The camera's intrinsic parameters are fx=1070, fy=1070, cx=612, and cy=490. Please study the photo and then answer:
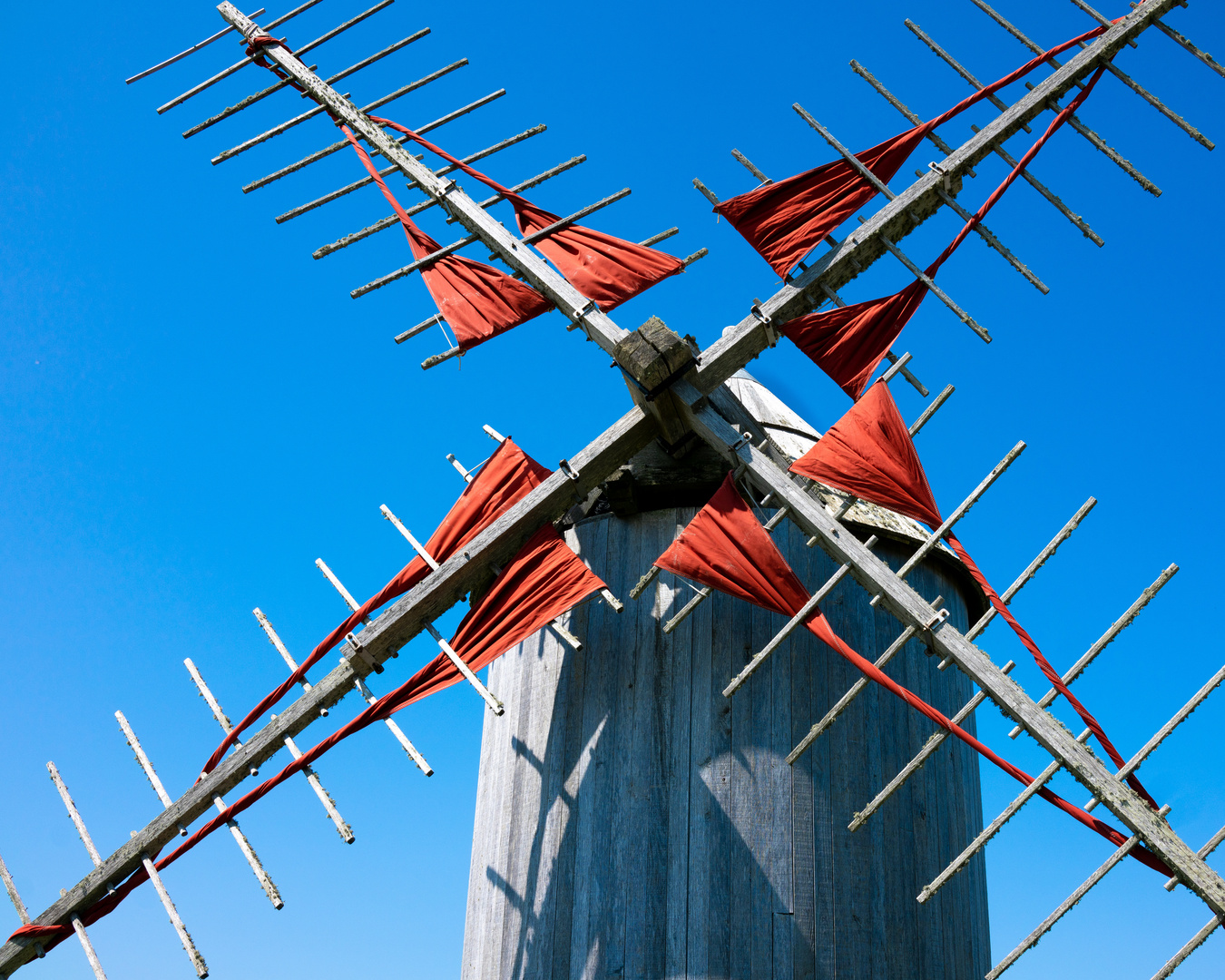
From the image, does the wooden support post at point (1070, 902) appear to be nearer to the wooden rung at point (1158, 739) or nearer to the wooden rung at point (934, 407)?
the wooden rung at point (1158, 739)

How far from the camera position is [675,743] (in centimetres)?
496

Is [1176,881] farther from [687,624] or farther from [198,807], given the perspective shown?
[198,807]

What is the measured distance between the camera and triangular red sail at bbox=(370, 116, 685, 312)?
5.86m

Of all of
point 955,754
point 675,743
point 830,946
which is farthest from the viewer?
point 955,754

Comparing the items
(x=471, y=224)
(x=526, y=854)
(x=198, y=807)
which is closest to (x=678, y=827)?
(x=526, y=854)

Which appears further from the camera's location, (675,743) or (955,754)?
(955,754)

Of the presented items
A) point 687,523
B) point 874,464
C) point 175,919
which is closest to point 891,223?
point 874,464

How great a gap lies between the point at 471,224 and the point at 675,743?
3.22 meters

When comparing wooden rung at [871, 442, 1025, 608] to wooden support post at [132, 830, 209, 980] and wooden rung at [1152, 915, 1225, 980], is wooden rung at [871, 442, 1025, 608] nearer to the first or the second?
wooden rung at [1152, 915, 1225, 980]

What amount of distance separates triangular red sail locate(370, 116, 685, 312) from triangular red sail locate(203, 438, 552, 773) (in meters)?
1.02

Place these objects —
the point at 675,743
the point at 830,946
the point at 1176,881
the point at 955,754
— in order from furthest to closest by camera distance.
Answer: the point at 955,754 → the point at 675,743 → the point at 830,946 → the point at 1176,881

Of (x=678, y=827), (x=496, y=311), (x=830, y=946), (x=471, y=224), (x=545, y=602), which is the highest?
(x=471, y=224)

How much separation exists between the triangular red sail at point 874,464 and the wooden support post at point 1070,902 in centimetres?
154

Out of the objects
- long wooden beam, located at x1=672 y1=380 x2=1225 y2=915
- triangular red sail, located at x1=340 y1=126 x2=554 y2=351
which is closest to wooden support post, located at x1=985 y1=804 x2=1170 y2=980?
long wooden beam, located at x1=672 y1=380 x2=1225 y2=915
